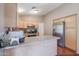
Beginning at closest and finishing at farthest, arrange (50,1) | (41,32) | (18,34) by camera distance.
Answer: (50,1) < (18,34) < (41,32)

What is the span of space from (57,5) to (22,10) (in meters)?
0.53

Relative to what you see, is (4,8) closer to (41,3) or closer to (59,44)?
(41,3)

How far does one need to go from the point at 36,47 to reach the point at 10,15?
664mm

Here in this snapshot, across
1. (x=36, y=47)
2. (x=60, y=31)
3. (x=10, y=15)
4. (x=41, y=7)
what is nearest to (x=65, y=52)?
(x=60, y=31)

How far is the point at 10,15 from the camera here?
1742 millimetres

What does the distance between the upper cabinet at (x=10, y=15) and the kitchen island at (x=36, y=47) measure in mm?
325

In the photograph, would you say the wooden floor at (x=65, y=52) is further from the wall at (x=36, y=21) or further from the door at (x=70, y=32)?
the wall at (x=36, y=21)

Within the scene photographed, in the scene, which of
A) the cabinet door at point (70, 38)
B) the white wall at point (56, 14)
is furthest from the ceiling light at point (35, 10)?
the cabinet door at point (70, 38)

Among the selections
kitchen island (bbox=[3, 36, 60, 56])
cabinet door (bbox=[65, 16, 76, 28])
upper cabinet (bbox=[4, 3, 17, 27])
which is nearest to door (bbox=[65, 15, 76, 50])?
cabinet door (bbox=[65, 16, 76, 28])

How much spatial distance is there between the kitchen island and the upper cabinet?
33 centimetres

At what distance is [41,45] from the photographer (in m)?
1.92

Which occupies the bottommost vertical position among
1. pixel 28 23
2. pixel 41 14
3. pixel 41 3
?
pixel 28 23

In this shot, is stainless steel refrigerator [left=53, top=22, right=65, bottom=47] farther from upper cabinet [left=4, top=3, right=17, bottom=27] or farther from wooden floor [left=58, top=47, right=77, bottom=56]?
upper cabinet [left=4, top=3, right=17, bottom=27]

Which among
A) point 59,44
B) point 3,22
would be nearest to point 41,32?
point 59,44
